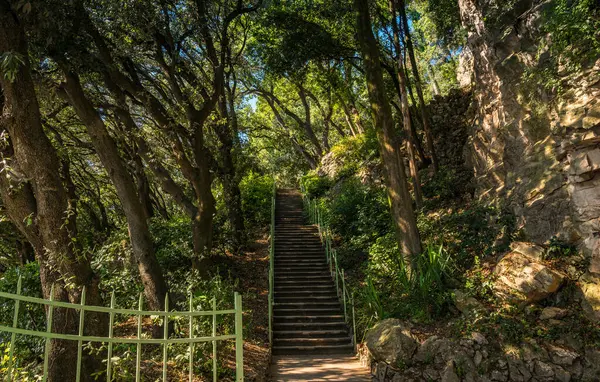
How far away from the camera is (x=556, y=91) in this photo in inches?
351

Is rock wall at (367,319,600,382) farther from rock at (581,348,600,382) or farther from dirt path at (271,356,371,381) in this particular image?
dirt path at (271,356,371,381)

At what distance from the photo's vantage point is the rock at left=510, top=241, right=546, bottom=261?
8.14 metres

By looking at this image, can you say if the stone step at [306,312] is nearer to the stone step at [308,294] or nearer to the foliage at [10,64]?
the stone step at [308,294]

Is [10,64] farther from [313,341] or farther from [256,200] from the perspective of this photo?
[256,200]

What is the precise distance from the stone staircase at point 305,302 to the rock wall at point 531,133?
16.2 feet

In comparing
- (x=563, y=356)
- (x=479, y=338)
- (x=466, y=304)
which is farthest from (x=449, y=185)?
(x=563, y=356)

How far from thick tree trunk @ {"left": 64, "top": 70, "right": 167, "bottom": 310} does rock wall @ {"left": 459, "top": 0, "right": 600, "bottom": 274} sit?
794 cm

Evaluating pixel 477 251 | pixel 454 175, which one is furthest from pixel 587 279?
pixel 454 175

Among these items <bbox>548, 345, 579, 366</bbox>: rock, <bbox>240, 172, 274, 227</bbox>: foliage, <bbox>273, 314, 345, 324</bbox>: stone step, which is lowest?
<bbox>548, 345, 579, 366</bbox>: rock

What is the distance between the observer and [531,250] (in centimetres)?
827

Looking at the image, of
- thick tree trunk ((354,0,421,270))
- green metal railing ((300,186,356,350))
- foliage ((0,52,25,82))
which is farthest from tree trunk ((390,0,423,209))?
foliage ((0,52,25,82))

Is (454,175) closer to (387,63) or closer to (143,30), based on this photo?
(387,63)

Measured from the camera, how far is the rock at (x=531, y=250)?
814 cm

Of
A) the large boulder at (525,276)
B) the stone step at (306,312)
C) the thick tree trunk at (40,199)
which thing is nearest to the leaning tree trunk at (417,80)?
the large boulder at (525,276)
